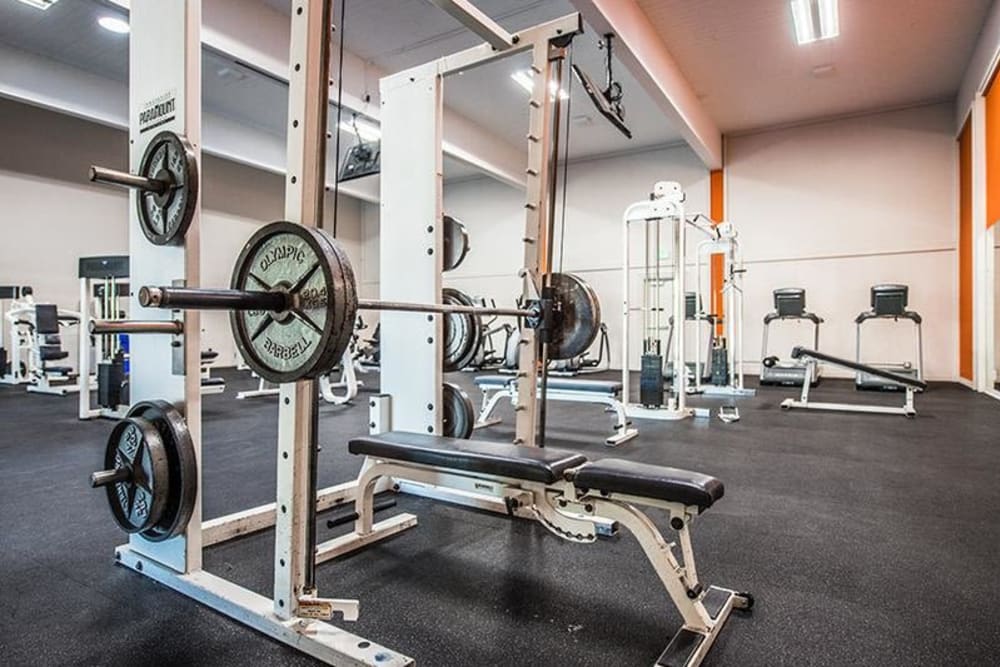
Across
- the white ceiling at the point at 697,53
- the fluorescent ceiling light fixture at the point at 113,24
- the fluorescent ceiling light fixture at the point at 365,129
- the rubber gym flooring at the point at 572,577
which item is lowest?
the rubber gym flooring at the point at 572,577

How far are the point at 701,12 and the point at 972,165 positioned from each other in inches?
133

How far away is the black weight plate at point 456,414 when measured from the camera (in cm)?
242

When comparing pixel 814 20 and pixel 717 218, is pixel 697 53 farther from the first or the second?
pixel 717 218

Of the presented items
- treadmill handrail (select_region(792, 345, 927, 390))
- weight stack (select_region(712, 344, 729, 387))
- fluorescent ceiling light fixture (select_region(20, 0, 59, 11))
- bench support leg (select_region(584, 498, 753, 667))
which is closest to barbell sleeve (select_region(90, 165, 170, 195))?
bench support leg (select_region(584, 498, 753, 667))

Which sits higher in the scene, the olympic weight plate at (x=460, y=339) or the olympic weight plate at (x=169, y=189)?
the olympic weight plate at (x=169, y=189)

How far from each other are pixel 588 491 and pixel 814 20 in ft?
17.0

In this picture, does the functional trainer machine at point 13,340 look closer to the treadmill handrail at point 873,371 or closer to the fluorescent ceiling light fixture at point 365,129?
the fluorescent ceiling light fixture at point 365,129

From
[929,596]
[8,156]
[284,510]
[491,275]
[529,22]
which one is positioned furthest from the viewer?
[491,275]

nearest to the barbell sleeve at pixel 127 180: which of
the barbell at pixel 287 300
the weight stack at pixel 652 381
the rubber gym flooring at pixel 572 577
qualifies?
the barbell at pixel 287 300

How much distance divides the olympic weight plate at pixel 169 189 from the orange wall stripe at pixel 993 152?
20.4 ft

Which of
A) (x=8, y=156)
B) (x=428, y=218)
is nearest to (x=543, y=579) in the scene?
(x=428, y=218)

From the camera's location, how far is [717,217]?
8.00m

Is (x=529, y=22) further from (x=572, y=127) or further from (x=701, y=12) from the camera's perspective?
(x=572, y=127)

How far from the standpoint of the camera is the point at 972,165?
5.84 metres
